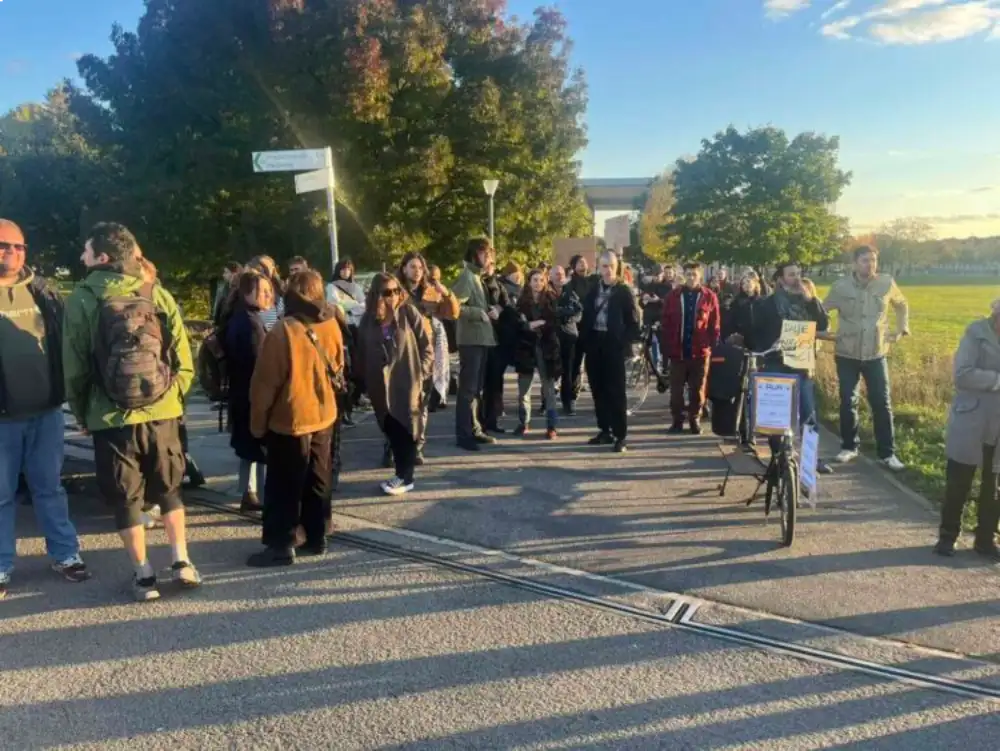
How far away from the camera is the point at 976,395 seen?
16.0 ft

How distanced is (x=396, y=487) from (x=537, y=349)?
2.83m

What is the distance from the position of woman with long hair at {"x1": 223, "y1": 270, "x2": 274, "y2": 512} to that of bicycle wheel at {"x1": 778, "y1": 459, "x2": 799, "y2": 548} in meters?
3.73

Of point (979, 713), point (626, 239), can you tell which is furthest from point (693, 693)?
point (626, 239)

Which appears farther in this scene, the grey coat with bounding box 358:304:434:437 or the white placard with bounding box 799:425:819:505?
the grey coat with bounding box 358:304:434:437

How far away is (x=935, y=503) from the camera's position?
19.8 ft

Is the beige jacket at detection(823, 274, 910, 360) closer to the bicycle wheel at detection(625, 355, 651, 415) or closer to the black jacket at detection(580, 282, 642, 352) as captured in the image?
the black jacket at detection(580, 282, 642, 352)

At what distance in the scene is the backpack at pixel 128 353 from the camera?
406 cm

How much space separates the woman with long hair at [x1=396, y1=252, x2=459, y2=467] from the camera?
676cm

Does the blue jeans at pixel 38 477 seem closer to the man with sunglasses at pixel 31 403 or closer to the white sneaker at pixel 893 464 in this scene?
the man with sunglasses at pixel 31 403

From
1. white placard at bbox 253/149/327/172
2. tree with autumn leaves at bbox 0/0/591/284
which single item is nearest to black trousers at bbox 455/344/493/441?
white placard at bbox 253/149/327/172

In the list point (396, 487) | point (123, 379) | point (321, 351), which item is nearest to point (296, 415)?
point (321, 351)

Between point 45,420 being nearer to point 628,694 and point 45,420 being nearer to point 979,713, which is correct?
point 628,694

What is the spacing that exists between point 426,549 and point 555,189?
19.9 metres

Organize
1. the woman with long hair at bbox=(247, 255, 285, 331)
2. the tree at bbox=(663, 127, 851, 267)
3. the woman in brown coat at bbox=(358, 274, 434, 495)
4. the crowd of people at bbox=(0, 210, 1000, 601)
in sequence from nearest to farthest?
1. the crowd of people at bbox=(0, 210, 1000, 601)
2. the woman with long hair at bbox=(247, 255, 285, 331)
3. the woman in brown coat at bbox=(358, 274, 434, 495)
4. the tree at bbox=(663, 127, 851, 267)
